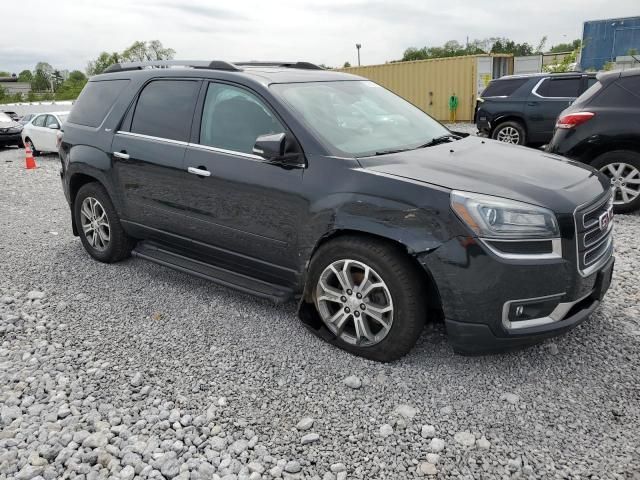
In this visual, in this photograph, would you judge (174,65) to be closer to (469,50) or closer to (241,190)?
(241,190)

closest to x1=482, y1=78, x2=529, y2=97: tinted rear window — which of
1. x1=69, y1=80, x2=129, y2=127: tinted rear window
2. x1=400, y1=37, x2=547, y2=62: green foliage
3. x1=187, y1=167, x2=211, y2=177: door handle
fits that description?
x1=69, y1=80, x2=129, y2=127: tinted rear window

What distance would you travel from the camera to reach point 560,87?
11.1 meters

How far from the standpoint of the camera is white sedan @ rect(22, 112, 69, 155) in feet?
50.0

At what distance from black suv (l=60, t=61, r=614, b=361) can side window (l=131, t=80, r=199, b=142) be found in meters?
0.01

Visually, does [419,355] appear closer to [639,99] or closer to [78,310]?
[78,310]

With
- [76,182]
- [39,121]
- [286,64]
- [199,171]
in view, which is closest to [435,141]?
[286,64]

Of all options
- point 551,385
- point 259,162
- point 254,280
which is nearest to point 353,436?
point 551,385

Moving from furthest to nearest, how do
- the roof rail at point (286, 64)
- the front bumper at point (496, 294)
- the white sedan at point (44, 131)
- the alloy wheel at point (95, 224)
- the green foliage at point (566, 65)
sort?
the green foliage at point (566, 65), the white sedan at point (44, 131), the alloy wheel at point (95, 224), the roof rail at point (286, 64), the front bumper at point (496, 294)

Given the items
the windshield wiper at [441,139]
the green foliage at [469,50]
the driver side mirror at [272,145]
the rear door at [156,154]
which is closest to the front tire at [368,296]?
the driver side mirror at [272,145]

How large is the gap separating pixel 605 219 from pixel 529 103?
8921 millimetres

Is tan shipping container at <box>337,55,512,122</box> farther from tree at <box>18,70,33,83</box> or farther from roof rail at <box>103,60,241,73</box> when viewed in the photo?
Result: tree at <box>18,70,33,83</box>

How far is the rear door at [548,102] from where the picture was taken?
36.2 ft

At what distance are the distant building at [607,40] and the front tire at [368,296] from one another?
1975cm

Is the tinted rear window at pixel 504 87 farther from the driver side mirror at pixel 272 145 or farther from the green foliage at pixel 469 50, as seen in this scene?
the green foliage at pixel 469 50
